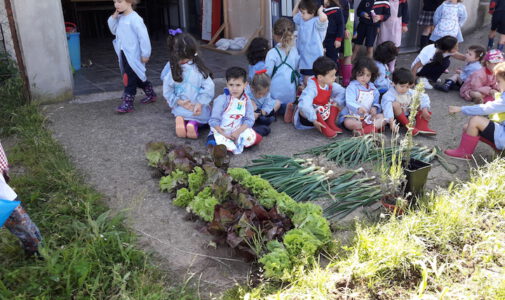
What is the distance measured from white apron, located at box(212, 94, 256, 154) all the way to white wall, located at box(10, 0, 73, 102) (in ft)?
8.17

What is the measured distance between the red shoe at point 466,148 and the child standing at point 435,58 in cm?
235

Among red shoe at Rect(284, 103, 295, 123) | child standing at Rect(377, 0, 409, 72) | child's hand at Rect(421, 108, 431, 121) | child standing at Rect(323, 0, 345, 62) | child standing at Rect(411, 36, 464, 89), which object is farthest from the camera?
child standing at Rect(377, 0, 409, 72)

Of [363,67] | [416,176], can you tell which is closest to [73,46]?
[363,67]

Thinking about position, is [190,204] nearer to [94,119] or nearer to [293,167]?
[293,167]

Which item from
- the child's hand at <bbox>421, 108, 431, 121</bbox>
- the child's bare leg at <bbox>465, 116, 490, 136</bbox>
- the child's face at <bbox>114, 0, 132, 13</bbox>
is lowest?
the child's hand at <bbox>421, 108, 431, 121</bbox>

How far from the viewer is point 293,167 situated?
390cm

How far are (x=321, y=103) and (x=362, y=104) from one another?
492mm

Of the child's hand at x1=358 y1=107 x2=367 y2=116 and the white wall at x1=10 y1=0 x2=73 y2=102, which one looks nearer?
the child's hand at x1=358 y1=107 x2=367 y2=116

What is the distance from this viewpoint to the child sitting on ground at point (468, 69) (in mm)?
6305

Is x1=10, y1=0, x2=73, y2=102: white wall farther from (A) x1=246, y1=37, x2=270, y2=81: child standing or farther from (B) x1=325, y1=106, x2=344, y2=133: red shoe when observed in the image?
Answer: (B) x1=325, y1=106, x2=344, y2=133: red shoe

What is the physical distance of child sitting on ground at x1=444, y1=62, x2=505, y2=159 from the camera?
404cm

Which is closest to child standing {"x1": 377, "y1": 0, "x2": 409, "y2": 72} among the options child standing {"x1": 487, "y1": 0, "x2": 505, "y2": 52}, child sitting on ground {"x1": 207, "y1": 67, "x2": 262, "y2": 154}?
child standing {"x1": 487, "y1": 0, "x2": 505, "y2": 52}

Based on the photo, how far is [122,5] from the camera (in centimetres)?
504

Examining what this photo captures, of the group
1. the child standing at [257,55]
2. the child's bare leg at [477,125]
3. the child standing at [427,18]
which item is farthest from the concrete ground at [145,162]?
the child standing at [427,18]
